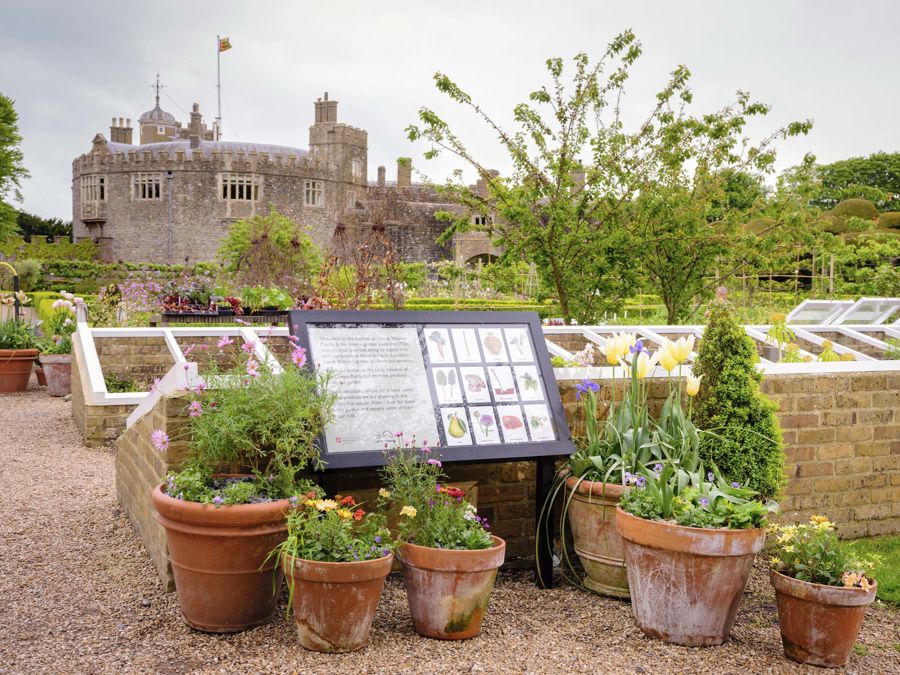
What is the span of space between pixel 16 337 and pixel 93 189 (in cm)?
3505

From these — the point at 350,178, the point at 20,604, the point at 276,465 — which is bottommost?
the point at 20,604

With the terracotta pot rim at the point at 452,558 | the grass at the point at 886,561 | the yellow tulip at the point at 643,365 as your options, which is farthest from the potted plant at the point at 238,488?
the grass at the point at 886,561

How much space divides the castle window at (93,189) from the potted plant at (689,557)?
143 ft

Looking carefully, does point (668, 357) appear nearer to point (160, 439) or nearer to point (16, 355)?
point (160, 439)

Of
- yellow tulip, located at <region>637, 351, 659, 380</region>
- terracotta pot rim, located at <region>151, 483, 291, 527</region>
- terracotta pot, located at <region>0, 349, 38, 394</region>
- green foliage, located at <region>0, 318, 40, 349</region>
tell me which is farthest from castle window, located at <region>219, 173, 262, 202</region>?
terracotta pot rim, located at <region>151, 483, 291, 527</region>

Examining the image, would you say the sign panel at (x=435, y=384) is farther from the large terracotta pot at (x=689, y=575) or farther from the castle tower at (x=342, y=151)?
the castle tower at (x=342, y=151)

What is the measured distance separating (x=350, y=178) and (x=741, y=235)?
36370 mm

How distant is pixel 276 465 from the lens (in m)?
3.27

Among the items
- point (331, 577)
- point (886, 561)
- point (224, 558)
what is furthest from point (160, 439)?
point (886, 561)

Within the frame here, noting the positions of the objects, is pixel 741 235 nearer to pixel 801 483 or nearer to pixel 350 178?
pixel 801 483

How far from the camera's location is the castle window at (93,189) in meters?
42.5

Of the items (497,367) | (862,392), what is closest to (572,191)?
(862,392)

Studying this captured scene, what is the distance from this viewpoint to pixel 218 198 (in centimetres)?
4091

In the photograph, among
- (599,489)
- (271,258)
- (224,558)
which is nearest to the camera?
(224,558)
